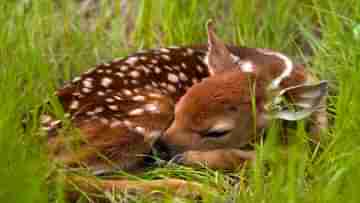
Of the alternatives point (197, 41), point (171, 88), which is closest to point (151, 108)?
point (171, 88)

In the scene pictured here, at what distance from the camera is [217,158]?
482 centimetres

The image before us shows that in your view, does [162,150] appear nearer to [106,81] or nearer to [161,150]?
[161,150]

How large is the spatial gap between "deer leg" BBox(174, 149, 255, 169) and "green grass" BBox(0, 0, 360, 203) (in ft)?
0.26

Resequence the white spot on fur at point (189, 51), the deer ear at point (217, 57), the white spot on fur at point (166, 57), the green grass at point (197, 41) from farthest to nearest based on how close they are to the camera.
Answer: the white spot on fur at point (189, 51), the white spot on fur at point (166, 57), the deer ear at point (217, 57), the green grass at point (197, 41)

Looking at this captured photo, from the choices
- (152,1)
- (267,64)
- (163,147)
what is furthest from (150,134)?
(152,1)

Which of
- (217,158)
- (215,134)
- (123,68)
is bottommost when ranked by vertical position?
(217,158)

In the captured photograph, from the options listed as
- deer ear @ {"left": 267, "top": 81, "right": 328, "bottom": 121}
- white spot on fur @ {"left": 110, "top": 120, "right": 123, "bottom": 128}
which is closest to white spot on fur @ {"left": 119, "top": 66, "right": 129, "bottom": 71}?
white spot on fur @ {"left": 110, "top": 120, "right": 123, "bottom": 128}

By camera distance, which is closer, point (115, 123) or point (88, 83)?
point (115, 123)

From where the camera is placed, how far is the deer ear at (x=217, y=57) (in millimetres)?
5223

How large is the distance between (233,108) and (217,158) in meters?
0.27

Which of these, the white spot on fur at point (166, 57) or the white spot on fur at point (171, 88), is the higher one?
the white spot on fur at point (166, 57)

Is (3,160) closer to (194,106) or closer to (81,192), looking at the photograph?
(81,192)

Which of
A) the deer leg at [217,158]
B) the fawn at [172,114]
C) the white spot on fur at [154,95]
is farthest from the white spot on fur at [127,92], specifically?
the deer leg at [217,158]

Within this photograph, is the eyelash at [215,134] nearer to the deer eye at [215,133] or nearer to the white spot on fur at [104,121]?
the deer eye at [215,133]
